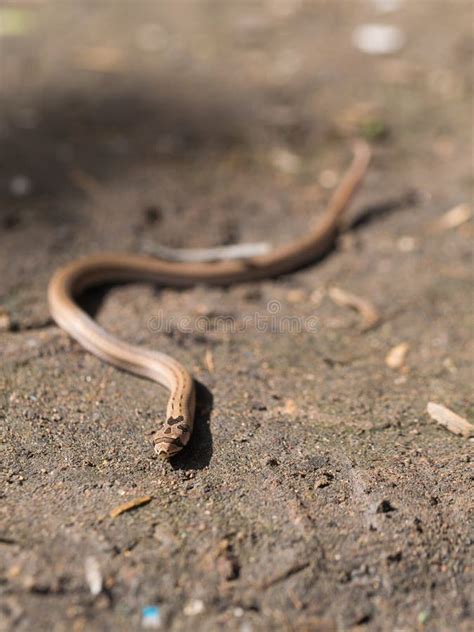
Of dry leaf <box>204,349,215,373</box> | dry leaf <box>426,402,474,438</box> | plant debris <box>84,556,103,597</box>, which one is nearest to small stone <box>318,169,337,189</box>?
dry leaf <box>204,349,215,373</box>

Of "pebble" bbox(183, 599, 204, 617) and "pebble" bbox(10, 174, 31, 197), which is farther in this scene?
"pebble" bbox(10, 174, 31, 197)

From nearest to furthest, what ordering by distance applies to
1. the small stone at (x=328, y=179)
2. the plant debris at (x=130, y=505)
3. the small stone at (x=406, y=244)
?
the plant debris at (x=130, y=505)
the small stone at (x=406, y=244)
the small stone at (x=328, y=179)

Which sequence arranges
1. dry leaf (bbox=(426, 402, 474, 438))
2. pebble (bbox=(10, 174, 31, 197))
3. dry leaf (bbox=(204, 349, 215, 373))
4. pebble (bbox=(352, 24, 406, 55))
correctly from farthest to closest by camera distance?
pebble (bbox=(352, 24, 406, 55)) → pebble (bbox=(10, 174, 31, 197)) → dry leaf (bbox=(204, 349, 215, 373)) → dry leaf (bbox=(426, 402, 474, 438))

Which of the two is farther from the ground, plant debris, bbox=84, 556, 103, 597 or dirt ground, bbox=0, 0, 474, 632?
plant debris, bbox=84, 556, 103, 597

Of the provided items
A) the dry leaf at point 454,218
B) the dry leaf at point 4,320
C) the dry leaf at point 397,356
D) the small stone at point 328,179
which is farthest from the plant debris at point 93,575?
the small stone at point 328,179

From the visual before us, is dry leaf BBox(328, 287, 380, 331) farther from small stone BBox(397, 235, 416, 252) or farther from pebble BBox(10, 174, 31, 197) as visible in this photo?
pebble BBox(10, 174, 31, 197)

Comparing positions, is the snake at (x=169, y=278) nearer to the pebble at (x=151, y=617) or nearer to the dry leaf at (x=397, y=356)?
the pebble at (x=151, y=617)

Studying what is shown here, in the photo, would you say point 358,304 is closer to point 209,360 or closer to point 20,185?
point 209,360

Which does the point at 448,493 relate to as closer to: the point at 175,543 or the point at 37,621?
the point at 175,543
